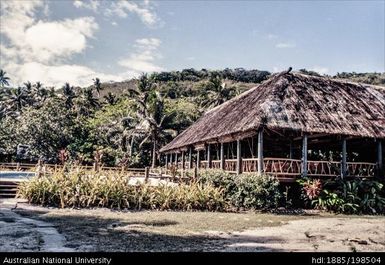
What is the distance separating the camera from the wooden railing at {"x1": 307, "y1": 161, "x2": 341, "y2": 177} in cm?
1995

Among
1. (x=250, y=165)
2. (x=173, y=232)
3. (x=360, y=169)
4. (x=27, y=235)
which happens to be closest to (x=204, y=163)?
(x=250, y=165)

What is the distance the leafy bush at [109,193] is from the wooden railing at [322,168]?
5.89 metres

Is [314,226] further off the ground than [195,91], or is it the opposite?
[195,91]

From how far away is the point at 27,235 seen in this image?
27.5 ft

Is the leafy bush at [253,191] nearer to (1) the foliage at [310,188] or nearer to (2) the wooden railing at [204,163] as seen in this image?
(1) the foliage at [310,188]

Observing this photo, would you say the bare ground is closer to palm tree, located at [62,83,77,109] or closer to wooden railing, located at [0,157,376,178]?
wooden railing, located at [0,157,376,178]

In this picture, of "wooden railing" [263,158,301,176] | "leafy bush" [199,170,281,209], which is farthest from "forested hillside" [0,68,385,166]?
"leafy bush" [199,170,281,209]

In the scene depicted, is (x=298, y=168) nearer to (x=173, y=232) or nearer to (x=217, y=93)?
(x=173, y=232)

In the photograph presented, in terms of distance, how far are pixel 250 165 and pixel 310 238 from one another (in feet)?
34.5

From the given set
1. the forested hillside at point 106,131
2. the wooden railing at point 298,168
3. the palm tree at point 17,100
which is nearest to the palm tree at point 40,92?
the palm tree at point 17,100

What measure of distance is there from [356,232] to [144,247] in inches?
240

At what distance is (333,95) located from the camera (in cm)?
2306
